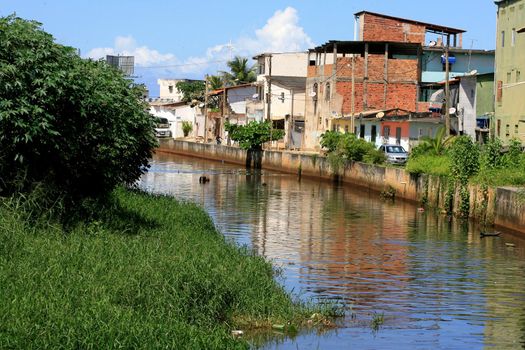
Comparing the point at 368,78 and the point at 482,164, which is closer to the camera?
the point at 482,164

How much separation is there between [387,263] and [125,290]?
43.3 ft

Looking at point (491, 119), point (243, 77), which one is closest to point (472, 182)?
point (491, 119)

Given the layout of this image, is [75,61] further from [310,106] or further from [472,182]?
[310,106]

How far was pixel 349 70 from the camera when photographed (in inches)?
3044

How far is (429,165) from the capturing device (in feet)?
153

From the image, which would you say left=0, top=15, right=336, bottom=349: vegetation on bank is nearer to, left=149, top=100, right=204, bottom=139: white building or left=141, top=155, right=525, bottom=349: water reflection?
left=141, top=155, right=525, bottom=349: water reflection

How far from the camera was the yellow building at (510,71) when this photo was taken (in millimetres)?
55031

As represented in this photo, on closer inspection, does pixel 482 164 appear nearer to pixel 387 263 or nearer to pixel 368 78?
pixel 387 263

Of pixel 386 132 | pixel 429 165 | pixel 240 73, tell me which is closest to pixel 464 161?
pixel 429 165

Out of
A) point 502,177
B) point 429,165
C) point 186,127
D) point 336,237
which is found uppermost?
point 186,127

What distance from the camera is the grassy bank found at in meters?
12.9

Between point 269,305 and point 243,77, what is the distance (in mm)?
101549

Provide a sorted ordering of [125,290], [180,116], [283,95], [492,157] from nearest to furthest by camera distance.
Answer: [125,290], [492,157], [283,95], [180,116]

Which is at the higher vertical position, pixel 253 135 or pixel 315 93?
pixel 315 93
